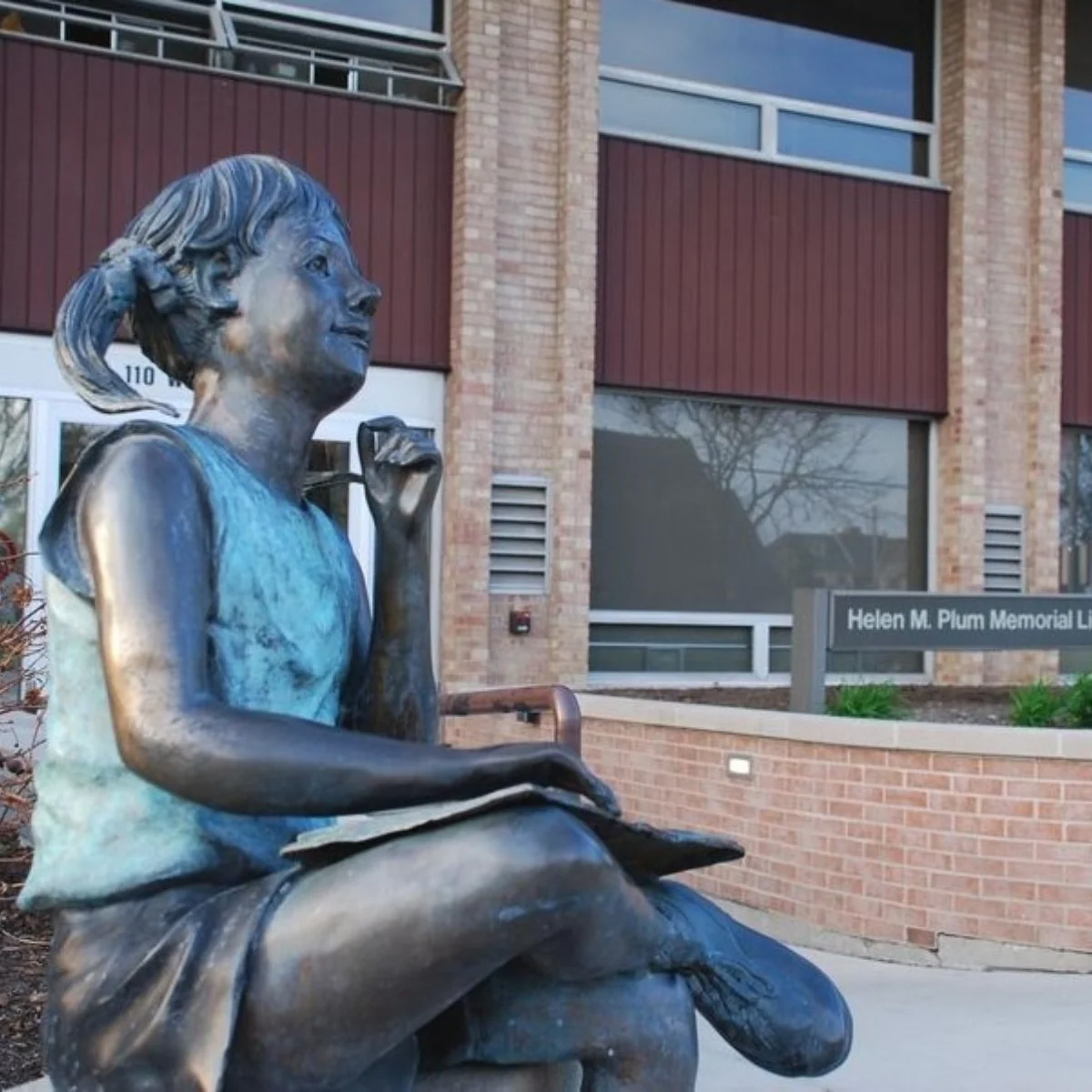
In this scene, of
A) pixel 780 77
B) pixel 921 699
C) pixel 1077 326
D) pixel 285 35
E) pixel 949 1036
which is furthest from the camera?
pixel 1077 326

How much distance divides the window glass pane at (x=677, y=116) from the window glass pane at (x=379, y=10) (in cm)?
139

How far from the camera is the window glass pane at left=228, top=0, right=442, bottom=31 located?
10.0 meters

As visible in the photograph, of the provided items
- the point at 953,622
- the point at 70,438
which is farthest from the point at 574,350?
the point at 953,622

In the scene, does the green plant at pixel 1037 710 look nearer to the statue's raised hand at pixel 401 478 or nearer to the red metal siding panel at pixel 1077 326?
the red metal siding panel at pixel 1077 326

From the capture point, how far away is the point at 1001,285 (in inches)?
461

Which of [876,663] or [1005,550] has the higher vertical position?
[1005,550]

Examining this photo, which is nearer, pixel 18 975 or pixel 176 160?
pixel 18 975

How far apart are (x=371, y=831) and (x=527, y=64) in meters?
9.42

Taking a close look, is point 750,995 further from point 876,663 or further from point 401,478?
point 876,663

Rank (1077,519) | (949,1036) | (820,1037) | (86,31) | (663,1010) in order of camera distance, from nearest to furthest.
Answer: (663,1010) < (820,1037) < (949,1036) < (86,31) < (1077,519)

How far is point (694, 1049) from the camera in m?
1.76

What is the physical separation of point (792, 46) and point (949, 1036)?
28.5 ft

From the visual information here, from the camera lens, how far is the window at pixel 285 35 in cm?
931

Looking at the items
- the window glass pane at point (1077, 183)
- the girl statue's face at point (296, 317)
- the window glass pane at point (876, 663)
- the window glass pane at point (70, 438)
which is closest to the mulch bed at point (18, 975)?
the girl statue's face at point (296, 317)
